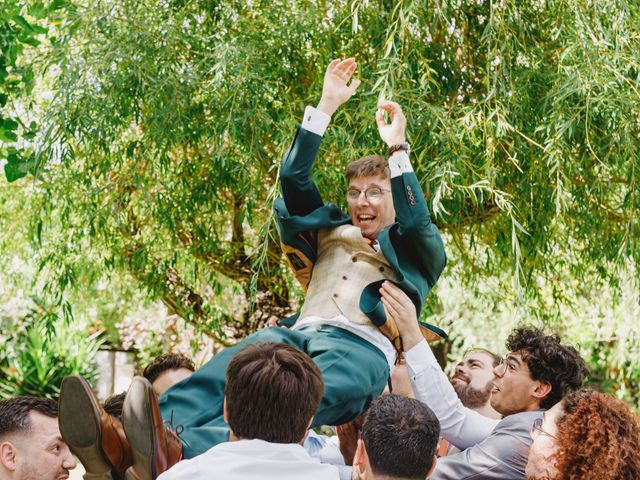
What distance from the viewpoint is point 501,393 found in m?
2.81

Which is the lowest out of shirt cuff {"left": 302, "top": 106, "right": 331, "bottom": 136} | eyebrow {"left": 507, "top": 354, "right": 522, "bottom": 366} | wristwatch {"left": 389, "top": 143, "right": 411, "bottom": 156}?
eyebrow {"left": 507, "top": 354, "right": 522, "bottom": 366}

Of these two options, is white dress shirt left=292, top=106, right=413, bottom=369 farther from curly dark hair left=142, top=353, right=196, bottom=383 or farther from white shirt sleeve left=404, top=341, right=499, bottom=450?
curly dark hair left=142, top=353, right=196, bottom=383

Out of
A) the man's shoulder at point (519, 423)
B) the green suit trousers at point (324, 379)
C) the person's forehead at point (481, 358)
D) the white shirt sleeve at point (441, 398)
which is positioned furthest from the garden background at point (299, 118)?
the man's shoulder at point (519, 423)

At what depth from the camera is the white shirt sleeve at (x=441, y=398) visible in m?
2.86

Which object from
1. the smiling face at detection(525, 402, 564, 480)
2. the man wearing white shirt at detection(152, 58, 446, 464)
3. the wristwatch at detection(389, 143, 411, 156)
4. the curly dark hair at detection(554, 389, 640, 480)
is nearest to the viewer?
the curly dark hair at detection(554, 389, 640, 480)

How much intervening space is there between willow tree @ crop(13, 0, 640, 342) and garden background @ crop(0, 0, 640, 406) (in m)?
0.01

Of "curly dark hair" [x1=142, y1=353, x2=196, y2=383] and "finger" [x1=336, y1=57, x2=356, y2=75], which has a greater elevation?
"finger" [x1=336, y1=57, x2=356, y2=75]

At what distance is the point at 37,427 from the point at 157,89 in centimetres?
212

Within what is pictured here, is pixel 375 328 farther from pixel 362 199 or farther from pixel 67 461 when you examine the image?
pixel 67 461

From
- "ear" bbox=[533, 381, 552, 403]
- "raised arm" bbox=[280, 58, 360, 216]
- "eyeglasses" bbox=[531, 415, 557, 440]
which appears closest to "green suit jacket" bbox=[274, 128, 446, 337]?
"raised arm" bbox=[280, 58, 360, 216]

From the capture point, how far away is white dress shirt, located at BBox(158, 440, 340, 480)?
180 cm

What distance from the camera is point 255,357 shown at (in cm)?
196

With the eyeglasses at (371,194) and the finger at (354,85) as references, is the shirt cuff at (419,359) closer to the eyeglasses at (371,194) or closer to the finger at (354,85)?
the eyeglasses at (371,194)

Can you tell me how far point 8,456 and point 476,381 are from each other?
71.0 inches
